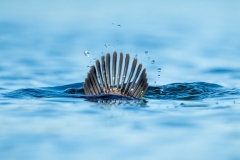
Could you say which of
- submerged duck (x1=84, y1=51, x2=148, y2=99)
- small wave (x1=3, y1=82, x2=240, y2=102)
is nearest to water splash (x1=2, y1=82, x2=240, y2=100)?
small wave (x1=3, y1=82, x2=240, y2=102)

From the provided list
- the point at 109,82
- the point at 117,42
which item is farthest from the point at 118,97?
the point at 117,42

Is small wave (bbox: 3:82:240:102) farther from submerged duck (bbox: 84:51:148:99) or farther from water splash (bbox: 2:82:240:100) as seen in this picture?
submerged duck (bbox: 84:51:148:99)

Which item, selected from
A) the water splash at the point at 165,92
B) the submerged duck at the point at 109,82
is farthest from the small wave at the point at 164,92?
the submerged duck at the point at 109,82

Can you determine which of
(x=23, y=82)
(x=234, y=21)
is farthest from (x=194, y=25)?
(x=23, y=82)

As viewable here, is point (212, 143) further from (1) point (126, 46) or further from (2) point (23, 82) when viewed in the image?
(1) point (126, 46)

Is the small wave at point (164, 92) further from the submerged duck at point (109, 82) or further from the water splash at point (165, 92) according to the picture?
the submerged duck at point (109, 82)

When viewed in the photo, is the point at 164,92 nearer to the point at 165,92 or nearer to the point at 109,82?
the point at 165,92
